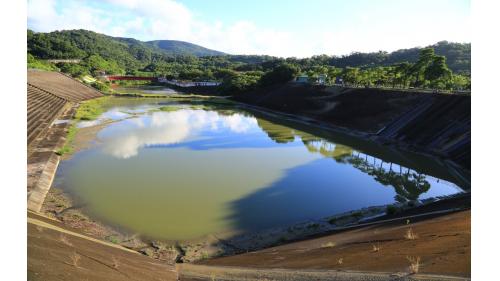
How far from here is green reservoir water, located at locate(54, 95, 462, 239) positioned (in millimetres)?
18047

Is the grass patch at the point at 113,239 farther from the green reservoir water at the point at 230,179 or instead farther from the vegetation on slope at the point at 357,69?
the vegetation on slope at the point at 357,69

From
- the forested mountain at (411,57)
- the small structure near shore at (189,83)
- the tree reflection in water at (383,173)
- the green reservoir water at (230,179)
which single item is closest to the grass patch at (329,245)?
the green reservoir water at (230,179)

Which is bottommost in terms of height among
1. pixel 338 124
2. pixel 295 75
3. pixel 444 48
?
pixel 338 124

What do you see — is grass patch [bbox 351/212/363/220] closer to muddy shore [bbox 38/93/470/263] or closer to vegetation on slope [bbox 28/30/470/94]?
muddy shore [bbox 38/93/470/263]

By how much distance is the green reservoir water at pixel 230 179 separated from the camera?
1805 cm

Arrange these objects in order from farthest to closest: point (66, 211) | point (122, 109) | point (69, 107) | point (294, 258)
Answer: point (122, 109) < point (69, 107) < point (66, 211) < point (294, 258)

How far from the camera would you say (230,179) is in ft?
80.5

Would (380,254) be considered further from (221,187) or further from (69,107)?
(69,107)

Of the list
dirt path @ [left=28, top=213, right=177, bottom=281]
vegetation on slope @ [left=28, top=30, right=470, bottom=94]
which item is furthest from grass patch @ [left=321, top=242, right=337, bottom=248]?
vegetation on slope @ [left=28, top=30, right=470, bottom=94]

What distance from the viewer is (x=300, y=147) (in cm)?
3819

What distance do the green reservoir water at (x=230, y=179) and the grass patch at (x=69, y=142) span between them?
4.16 ft

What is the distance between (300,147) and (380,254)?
28039mm

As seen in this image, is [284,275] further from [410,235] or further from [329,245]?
[410,235]

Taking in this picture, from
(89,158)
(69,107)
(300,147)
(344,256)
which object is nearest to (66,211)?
(89,158)
